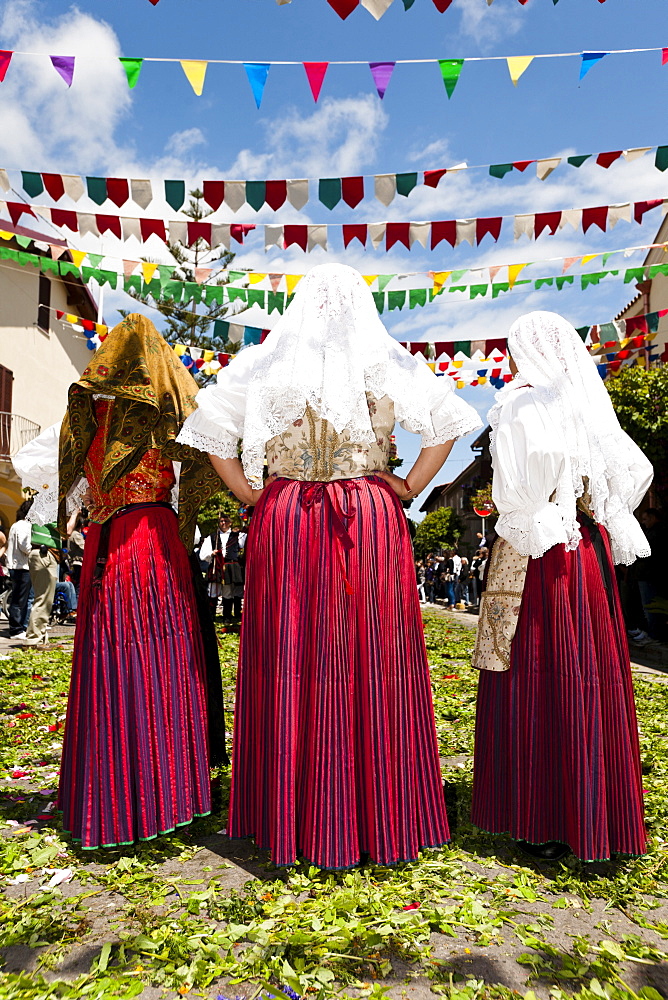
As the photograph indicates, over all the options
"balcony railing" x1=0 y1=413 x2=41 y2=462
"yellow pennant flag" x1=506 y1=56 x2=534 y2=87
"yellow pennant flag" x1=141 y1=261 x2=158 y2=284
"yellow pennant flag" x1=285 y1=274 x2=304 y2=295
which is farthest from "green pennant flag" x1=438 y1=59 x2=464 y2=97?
"balcony railing" x1=0 y1=413 x2=41 y2=462

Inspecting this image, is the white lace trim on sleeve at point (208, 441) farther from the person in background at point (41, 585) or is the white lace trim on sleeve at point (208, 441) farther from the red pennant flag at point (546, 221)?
the person in background at point (41, 585)

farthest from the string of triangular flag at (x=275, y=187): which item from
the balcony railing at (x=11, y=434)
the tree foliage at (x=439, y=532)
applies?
the tree foliage at (x=439, y=532)

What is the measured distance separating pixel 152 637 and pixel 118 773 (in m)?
0.54

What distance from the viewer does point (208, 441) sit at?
3082 mm

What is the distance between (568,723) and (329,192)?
4.91 m

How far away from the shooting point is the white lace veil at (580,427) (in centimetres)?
301

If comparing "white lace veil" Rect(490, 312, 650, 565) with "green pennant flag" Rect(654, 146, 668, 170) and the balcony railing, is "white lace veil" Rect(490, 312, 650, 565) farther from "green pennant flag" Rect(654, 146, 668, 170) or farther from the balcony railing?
the balcony railing

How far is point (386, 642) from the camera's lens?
9.33 ft

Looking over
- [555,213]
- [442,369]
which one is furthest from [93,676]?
[442,369]

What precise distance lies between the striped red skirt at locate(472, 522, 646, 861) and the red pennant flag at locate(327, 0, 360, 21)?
2796mm

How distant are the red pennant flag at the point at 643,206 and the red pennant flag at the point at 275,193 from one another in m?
3.29

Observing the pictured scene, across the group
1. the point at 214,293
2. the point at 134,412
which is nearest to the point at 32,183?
the point at 214,293

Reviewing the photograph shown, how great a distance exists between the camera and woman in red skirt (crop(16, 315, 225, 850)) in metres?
3.07

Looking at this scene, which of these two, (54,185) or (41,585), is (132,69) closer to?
(54,185)
